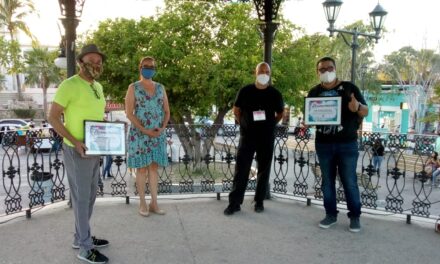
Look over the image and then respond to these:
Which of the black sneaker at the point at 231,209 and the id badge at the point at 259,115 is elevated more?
the id badge at the point at 259,115

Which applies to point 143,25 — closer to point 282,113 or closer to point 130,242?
point 282,113

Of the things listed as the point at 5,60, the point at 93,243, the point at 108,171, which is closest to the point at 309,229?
the point at 93,243

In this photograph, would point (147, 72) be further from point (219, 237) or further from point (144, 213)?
point (219, 237)

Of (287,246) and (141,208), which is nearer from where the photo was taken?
(287,246)

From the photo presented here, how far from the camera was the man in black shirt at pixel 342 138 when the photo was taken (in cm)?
401

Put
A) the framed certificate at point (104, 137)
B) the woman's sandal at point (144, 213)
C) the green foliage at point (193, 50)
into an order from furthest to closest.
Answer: the green foliage at point (193, 50), the woman's sandal at point (144, 213), the framed certificate at point (104, 137)

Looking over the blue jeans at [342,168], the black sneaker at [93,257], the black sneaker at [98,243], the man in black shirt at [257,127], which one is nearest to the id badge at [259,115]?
the man in black shirt at [257,127]

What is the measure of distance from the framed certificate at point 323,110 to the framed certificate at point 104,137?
2.07m

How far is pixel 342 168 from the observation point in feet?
13.5

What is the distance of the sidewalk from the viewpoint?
3.50 meters

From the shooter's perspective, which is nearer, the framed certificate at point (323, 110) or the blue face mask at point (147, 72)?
the framed certificate at point (323, 110)

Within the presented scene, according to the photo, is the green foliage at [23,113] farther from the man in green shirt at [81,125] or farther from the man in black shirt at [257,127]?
the man in green shirt at [81,125]

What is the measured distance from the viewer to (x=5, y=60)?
89.1ft

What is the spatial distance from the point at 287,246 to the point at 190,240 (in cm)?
100
